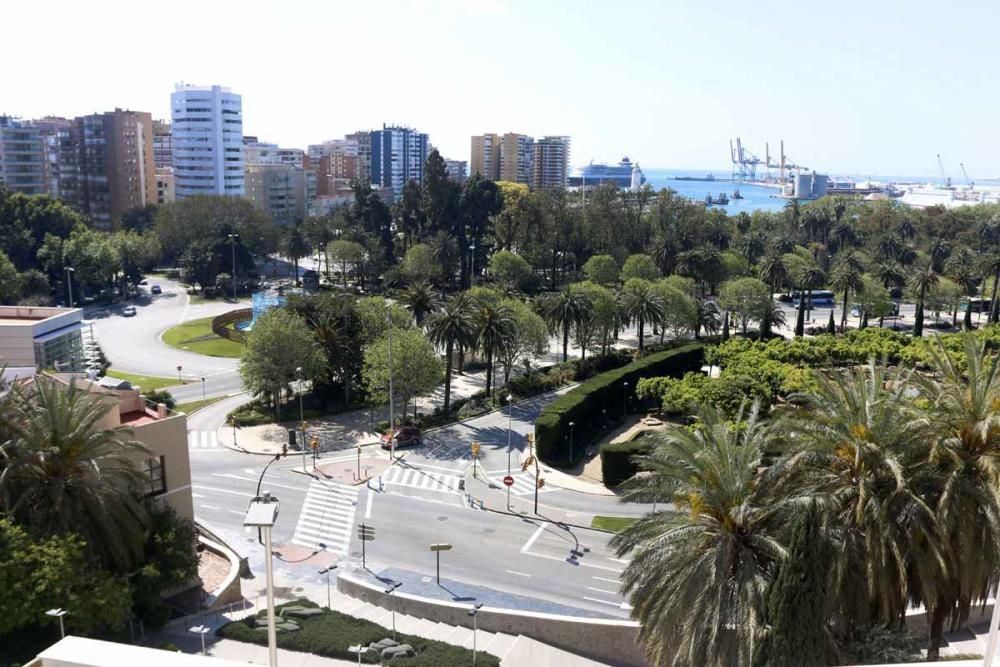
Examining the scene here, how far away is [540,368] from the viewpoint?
70.0m

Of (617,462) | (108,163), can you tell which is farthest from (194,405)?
(108,163)

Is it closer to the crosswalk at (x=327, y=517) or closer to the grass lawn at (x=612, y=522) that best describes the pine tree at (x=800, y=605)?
the grass lawn at (x=612, y=522)

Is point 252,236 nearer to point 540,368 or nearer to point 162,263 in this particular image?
point 162,263

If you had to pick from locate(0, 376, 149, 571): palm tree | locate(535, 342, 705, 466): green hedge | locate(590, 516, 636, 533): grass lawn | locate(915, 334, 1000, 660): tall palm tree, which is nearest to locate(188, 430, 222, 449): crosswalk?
locate(535, 342, 705, 466): green hedge

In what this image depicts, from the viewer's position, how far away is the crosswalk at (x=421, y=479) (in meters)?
45.5

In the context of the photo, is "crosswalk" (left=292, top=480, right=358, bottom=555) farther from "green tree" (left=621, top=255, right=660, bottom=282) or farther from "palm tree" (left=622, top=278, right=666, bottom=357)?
"green tree" (left=621, top=255, right=660, bottom=282)

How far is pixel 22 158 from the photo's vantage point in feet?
465

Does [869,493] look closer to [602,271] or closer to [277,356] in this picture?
[277,356]

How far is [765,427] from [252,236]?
10657 centimetres

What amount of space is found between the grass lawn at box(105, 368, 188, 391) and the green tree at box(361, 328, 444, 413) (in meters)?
20.0

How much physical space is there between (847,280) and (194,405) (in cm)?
6489

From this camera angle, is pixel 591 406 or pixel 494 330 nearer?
pixel 591 406

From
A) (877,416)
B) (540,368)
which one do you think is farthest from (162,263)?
(877,416)

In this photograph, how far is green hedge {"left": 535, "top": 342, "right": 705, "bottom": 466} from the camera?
5003 cm
